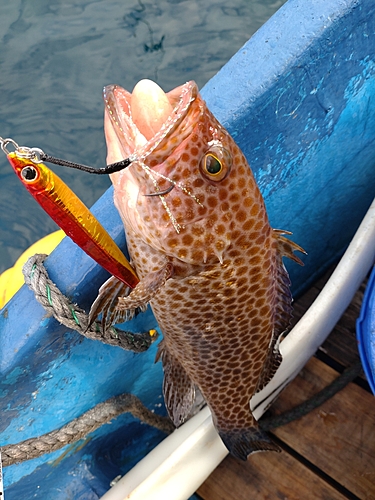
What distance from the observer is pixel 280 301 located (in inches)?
75.5

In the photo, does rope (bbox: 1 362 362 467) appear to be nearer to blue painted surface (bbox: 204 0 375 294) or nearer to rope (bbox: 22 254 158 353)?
rope (bbox: 22 254 158 353)

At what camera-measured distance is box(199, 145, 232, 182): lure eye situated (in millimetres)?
1513

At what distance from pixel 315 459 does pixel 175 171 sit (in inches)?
84.6

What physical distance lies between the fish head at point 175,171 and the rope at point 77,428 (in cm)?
118

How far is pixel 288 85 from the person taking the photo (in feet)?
6.98

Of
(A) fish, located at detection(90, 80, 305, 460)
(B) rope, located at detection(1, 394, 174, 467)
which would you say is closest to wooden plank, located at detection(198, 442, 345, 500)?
(B) rope, located at detection(1, 394, 174, 467)

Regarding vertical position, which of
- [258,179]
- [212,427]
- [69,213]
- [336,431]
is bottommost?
[336,431]

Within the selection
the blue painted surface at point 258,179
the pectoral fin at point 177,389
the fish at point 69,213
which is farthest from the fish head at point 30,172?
the pectoral fin at point 177,389

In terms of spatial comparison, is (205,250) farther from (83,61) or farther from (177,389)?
(83,61)

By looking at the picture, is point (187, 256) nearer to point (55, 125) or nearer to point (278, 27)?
point (278, 27)

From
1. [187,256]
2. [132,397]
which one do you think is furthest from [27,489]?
[187,256]

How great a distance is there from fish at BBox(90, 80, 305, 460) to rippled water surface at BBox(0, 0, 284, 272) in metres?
2.84

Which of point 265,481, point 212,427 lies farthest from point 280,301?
point 265,481

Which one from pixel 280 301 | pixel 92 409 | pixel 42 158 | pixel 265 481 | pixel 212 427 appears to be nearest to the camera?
pixel 42 158
